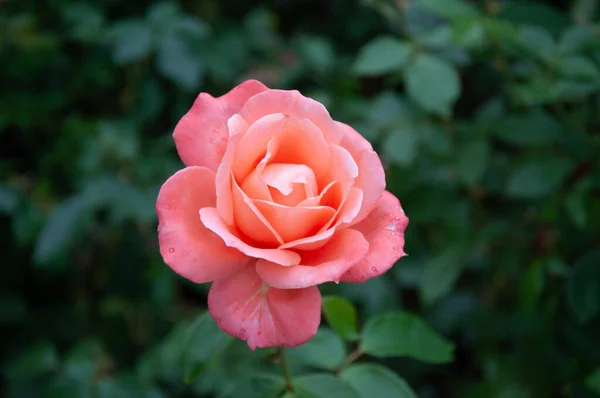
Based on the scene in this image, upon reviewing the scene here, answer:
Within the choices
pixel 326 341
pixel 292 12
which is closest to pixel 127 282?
pixel 326 341

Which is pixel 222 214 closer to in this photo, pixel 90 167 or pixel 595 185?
pixel 595 185

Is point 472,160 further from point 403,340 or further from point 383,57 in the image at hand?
point 403,340

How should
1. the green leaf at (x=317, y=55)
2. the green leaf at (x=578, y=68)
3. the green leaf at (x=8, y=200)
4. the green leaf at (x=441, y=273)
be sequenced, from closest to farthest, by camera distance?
the green leaf at (x=578, y=68), the green leaf at (x=441, y=273), the green leaf at (x=8, y=200), the green leaf at (x=317, y=55)

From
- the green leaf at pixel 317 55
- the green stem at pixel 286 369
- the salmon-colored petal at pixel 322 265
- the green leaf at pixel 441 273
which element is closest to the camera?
the salmon-colored petal at pixel 322 265

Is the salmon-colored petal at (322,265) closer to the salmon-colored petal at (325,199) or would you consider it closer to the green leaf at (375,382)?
the salmon-colored petal at (325,199)

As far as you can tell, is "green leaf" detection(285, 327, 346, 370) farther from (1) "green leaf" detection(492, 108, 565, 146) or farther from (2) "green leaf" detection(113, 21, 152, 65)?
(2) "green leaf" detection(113, 21, 152, 65)

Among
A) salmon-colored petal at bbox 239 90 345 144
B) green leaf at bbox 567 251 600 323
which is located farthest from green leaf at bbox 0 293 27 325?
green leaf at bbox 567 251 600 323

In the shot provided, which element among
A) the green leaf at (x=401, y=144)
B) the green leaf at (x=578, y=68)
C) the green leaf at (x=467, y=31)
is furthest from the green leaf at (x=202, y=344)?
the green leaf at (x=578, y=68)
